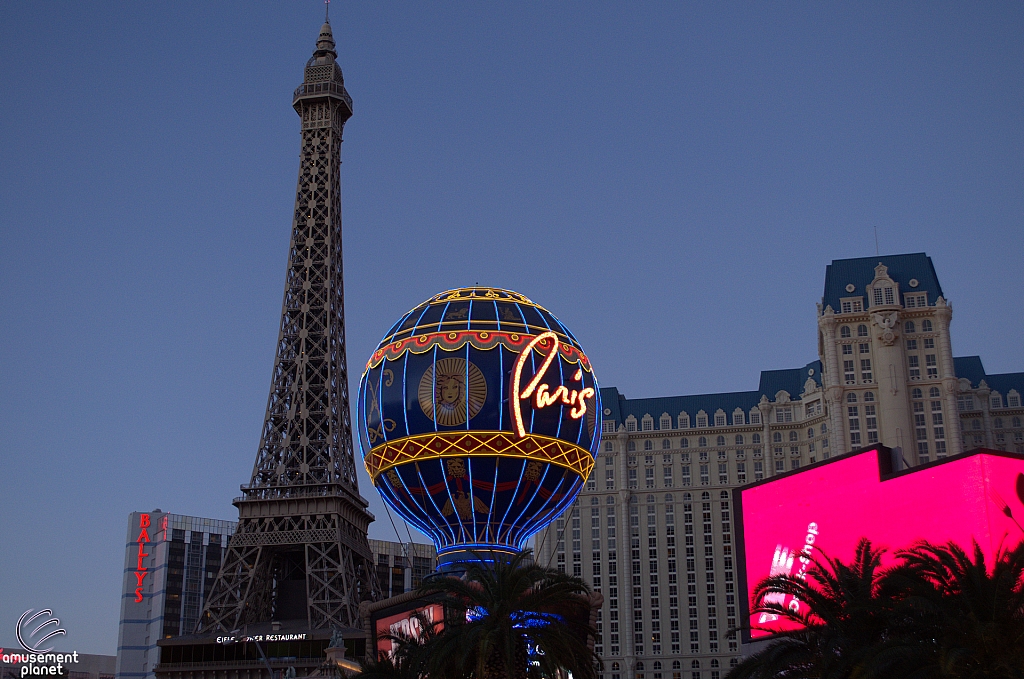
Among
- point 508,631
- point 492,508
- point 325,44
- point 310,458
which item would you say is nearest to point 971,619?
point 508,631

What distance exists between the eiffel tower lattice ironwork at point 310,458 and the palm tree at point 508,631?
40.2 m

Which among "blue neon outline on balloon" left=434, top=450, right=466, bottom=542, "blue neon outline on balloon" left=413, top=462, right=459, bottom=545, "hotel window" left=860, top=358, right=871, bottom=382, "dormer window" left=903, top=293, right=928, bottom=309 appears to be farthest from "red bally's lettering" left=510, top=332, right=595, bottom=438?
"dormer window" left=903, top=293, right=928, bottom=309

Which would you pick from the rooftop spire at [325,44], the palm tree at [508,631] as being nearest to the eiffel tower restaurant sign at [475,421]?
the palm tree at [508,631]

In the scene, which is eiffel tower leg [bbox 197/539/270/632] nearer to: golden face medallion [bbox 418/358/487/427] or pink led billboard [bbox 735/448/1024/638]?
golden face medallion [bbox 418/358/487/427]

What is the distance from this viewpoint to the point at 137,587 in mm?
129625

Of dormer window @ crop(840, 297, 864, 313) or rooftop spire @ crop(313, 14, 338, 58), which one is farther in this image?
dormer window @ crop(840, 297, 864, 313)

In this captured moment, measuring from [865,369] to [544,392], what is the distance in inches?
3300

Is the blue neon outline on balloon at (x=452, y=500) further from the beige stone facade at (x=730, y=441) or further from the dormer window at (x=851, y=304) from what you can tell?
the dormer window at (x=851, y=304)

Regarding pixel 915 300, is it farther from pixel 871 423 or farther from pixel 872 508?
pixel 872 508

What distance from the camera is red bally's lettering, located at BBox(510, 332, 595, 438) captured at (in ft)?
147

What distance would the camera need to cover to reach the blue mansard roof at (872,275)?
124000 millimetres

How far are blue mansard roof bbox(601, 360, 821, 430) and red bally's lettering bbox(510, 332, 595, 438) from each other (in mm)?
99943

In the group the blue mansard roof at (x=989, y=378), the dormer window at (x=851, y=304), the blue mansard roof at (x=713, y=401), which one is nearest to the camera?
the dormer window at (x=851, y=304)

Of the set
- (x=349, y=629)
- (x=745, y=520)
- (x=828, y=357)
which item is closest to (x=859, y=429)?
(x=828, y=357)
